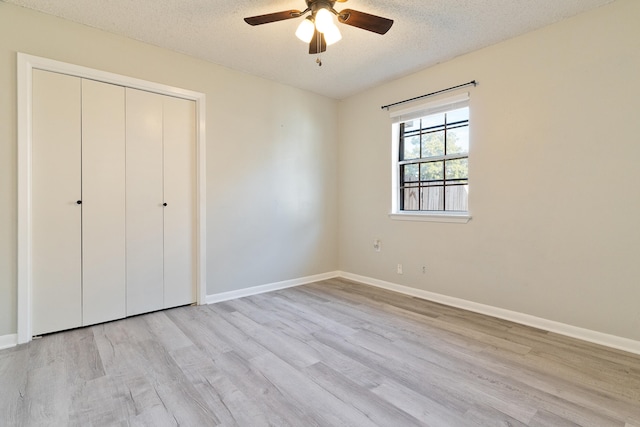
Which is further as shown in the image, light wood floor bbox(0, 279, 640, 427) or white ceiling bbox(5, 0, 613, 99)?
white ceiling bbox(5, 0, 613, 99)

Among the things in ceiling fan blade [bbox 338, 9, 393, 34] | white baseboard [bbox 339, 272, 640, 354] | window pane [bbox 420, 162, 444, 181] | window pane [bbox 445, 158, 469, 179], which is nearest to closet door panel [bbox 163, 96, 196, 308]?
ceiling fan blade [bbox 338, 9, 393, 34]

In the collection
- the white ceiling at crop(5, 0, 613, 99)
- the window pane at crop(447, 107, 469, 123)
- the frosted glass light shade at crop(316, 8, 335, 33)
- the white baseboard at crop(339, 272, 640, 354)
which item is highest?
the white ceiling at crop(5, 0, 613, 99)

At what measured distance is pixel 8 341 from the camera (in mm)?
2389

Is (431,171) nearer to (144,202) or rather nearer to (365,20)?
(365,20)

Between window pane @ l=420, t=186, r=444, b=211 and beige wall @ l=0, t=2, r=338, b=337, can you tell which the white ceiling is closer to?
beige wall @ l=0, t=2, r=338, b=337

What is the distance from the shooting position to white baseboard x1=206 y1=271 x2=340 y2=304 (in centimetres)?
350

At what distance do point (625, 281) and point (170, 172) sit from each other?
4057 mm

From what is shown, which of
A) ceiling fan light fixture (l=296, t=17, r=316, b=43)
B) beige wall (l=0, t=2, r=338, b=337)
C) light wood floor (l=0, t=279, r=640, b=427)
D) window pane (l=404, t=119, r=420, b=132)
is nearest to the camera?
light wood floor (l=0, t=279, r=640, b=427)

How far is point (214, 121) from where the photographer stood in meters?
3.46

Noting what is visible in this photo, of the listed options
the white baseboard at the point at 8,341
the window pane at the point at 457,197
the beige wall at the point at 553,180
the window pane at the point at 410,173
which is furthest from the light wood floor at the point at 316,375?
the window pane at the point at 410,173

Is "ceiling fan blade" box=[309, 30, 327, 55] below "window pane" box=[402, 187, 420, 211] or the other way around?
the other way around

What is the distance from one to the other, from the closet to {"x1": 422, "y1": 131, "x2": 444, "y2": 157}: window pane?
2655 millimetres

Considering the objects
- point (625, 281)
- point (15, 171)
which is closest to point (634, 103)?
point (625, 281)

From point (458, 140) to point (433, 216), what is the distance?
0.87m
